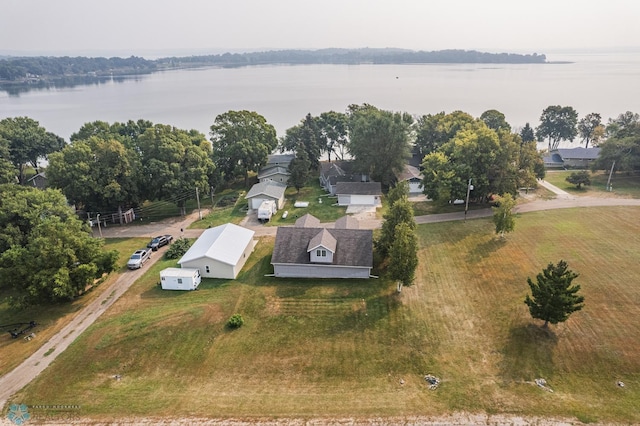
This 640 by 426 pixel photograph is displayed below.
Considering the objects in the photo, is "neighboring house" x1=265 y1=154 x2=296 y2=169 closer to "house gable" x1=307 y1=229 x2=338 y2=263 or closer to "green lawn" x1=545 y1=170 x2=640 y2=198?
"house gable" x1=307 y1=229 x2=338 y2=263

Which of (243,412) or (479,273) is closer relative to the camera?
(243,412)

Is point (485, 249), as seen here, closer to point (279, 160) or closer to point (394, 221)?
point (394, 221)

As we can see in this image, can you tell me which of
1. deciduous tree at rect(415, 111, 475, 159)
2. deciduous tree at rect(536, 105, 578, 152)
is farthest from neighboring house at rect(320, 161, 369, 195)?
deciduous tree at rect(536, 105, 578, 152)

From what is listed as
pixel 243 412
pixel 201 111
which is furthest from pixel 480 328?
pixel 201 111

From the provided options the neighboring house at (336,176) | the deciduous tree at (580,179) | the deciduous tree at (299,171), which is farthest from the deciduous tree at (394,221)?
the deciduous tree at (580,179)

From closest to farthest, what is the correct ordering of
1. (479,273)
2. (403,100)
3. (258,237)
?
(479,273), (258,237), (403,100)

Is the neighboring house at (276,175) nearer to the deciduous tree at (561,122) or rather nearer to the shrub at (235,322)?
the shrub at (235,322)

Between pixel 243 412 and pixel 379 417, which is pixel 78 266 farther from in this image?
pixel 379 417
